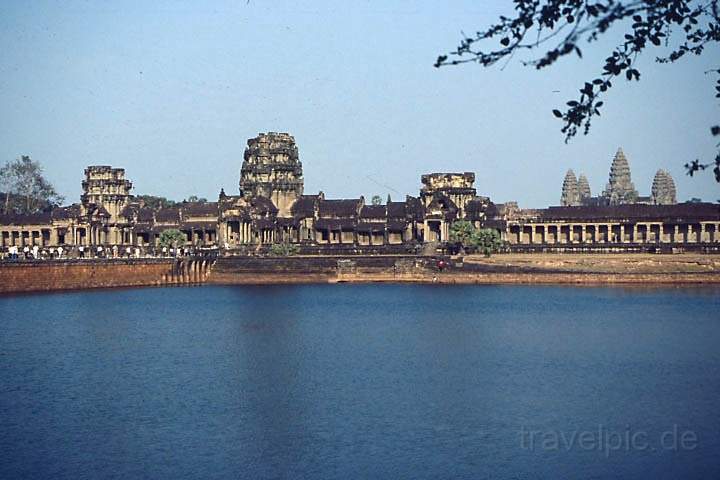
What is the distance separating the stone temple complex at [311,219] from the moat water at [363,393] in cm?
4279

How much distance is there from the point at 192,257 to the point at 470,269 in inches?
963

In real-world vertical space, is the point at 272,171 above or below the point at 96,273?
above

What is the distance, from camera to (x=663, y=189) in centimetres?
19650

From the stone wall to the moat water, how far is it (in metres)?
10.8

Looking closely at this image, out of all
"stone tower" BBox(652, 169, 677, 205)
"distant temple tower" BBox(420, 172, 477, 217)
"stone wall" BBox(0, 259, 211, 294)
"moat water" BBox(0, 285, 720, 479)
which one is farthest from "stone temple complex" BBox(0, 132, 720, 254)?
"stone tower" BBox(652, 169, 677, 205)

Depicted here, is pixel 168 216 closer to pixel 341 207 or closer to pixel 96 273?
pixel 341 207

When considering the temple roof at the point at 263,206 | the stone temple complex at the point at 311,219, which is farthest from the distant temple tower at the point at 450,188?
the temple roof at the point at 263,206

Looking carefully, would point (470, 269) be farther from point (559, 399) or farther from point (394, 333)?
point (559, 399)

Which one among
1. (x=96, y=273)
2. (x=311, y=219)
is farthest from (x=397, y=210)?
(x=96, y=273)

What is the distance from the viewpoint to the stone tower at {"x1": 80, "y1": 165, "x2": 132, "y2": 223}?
11970 centimetres

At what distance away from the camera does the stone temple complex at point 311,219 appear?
108 metres

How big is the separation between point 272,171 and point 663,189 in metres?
100

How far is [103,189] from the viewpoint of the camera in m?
120

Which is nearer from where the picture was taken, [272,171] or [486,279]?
[486,279]
